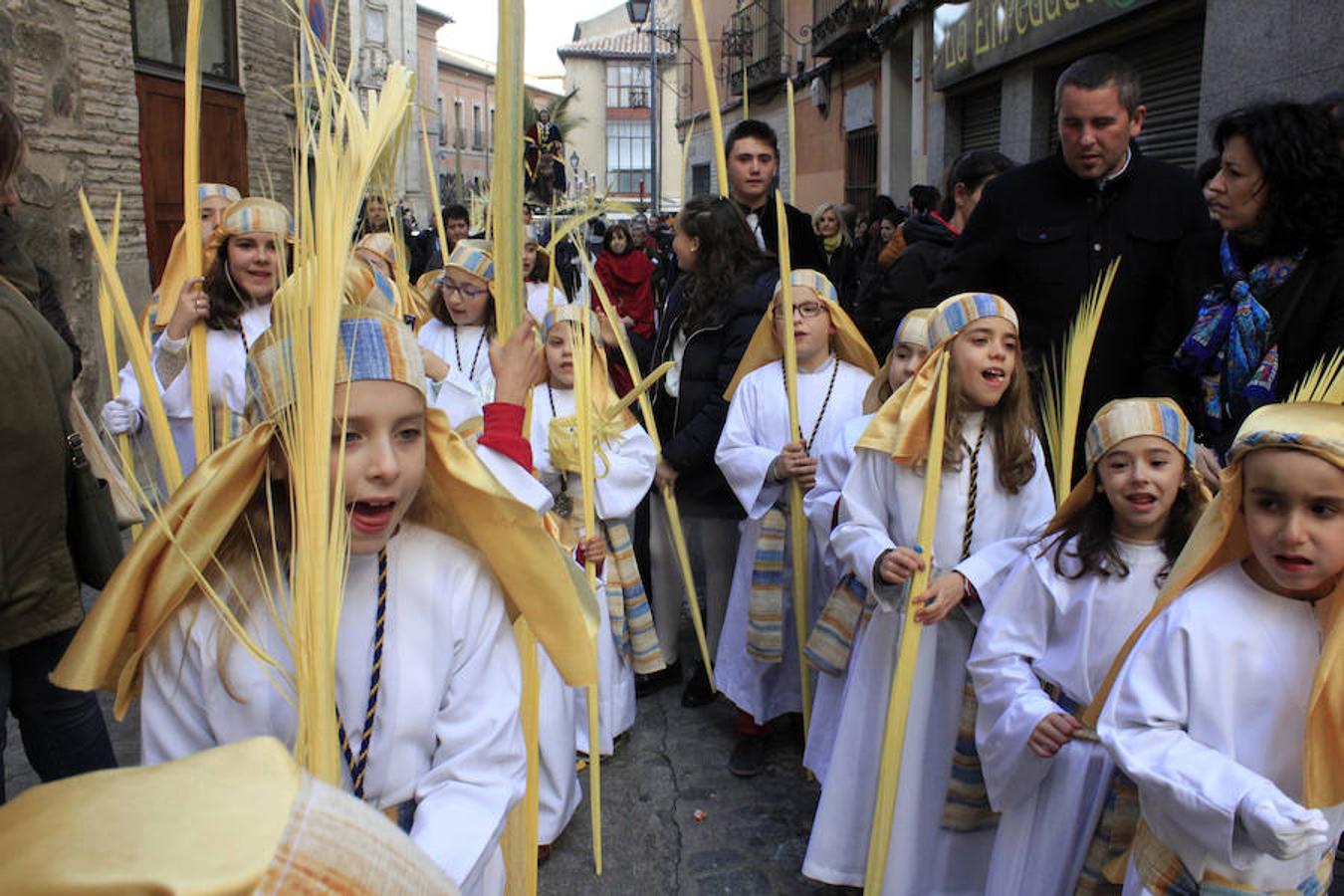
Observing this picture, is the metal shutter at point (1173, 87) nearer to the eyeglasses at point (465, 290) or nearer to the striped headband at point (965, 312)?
the eyeglasses at point (465, 290)

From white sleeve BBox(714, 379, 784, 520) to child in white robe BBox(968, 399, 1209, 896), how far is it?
4.76 feet

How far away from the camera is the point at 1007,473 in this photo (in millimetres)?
2947

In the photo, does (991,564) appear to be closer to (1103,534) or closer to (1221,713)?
(1103,534)

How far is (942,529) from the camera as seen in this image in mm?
2979

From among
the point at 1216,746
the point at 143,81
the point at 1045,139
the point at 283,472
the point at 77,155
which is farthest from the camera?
the point at 1045,139

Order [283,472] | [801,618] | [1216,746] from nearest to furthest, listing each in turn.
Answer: [283,472]
[1216,746]
[801,618]

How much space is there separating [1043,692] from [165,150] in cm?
962

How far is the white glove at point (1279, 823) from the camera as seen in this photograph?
5.55ft

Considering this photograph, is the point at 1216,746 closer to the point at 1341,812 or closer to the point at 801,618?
the point at 1341,812

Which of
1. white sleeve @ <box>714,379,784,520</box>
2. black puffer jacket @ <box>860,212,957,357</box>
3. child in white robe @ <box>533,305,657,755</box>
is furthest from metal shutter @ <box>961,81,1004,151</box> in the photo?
child in white robe @ <box>533,305,657,755</box>

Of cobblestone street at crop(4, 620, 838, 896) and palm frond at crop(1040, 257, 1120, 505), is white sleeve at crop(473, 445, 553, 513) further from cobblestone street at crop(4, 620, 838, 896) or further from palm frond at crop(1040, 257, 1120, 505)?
cobblestone street at crop(4, 620, 838, 896)

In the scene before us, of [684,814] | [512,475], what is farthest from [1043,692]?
[684,814]

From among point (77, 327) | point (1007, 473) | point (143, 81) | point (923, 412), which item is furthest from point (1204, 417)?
point (143, 81)

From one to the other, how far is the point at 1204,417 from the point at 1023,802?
1.25m
